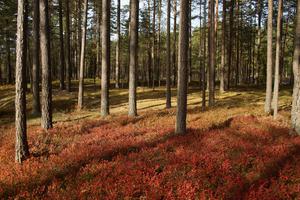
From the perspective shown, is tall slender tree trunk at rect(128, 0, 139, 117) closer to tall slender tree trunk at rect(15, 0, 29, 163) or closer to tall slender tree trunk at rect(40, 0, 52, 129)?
tall slender tree trunk at rect(40, 0, 52, 129)

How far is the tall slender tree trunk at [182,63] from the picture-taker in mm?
11453

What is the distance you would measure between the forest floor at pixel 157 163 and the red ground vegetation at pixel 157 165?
0.08 ft

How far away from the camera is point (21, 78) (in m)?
8.98

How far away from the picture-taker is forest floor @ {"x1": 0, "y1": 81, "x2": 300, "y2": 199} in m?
6.88

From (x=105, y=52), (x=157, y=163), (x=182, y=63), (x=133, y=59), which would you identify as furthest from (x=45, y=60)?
(x=157, y=163)

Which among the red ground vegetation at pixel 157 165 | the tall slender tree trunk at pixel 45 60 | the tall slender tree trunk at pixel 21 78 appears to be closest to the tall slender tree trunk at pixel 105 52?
the tall slender tree trunk at pixel 45 60

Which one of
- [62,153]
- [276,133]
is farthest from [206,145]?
[62,153]

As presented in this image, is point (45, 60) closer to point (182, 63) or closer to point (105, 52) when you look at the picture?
point (105, 52)

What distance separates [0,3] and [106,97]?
24594 millimetres

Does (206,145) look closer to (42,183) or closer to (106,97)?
(42,183)

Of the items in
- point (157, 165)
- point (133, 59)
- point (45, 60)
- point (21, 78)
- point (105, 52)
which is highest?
point (105, 52)

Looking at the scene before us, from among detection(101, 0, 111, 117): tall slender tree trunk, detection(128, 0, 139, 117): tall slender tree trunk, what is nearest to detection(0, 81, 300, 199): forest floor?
detection(128, 0, 139, 117): tall slender tree trunk

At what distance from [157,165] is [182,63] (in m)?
5.18

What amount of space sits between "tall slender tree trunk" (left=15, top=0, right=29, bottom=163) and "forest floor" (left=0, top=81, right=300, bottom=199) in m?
0.47
